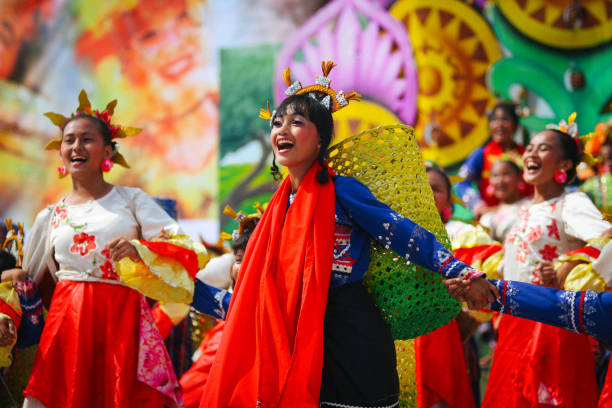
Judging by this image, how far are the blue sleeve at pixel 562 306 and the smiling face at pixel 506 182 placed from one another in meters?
2.91

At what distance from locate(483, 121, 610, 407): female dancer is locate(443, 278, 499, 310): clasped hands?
89 cm

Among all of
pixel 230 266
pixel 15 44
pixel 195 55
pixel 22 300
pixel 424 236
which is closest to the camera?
pixel 424 236

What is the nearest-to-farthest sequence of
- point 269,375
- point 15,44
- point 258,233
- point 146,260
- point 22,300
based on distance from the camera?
point 269,375, point 258,233, point 146,260, point 22,300, point 15,44

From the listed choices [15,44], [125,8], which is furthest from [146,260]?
[15,44]

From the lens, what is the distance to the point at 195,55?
31.2 feet

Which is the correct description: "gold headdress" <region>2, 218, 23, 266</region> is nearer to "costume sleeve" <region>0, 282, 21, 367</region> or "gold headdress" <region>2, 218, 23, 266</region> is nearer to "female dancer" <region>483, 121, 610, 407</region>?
"costume sleeve" <region>0, 282, 21, 367</region>

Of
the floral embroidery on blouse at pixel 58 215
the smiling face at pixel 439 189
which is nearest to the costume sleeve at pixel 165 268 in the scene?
the floral embroidery on blouse at pixel 58 215

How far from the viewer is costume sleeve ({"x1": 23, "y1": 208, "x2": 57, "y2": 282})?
10.8 ft

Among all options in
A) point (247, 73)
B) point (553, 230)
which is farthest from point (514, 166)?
point (247, 73)

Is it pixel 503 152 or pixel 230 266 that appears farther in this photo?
pixel 503 152

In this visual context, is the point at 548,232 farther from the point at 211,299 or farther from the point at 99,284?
the point at 99,284

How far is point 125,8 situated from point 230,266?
23.2 ft

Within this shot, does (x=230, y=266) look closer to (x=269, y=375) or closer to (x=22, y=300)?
(x=22, y=300)

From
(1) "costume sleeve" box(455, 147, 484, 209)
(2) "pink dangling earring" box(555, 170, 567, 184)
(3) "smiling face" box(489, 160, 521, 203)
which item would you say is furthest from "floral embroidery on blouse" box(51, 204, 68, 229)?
(1) "costume sleeve" box(455, 147, 484, 209)
